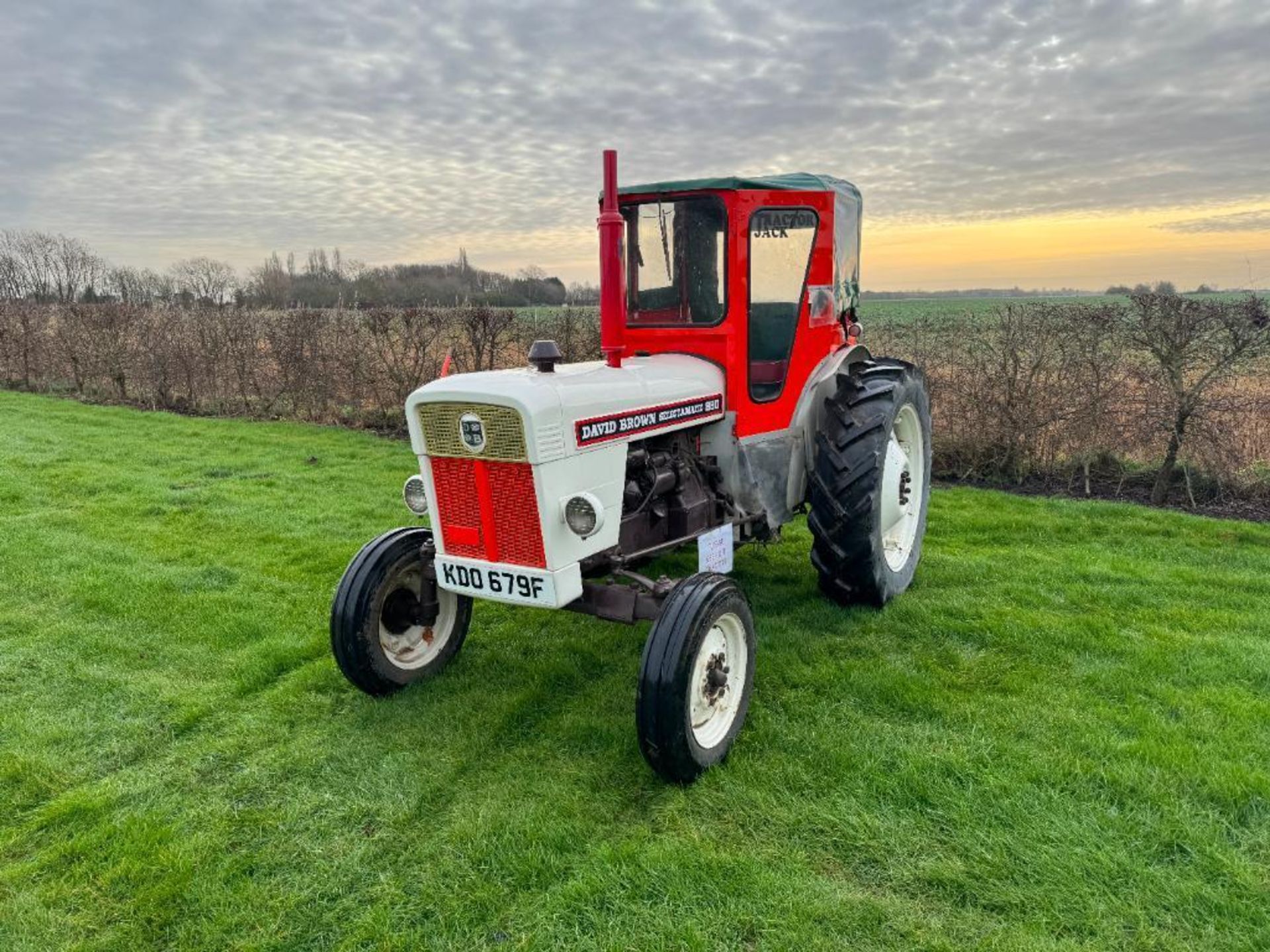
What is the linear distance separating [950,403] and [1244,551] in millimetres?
2889

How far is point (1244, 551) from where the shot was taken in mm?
→ 5512

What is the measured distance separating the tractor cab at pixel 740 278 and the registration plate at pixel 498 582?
146 centimetres

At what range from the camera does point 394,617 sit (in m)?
3.78

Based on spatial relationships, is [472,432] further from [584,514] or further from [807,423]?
[807,423]

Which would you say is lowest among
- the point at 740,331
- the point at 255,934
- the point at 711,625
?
the point at 255,934

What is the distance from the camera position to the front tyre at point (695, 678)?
2838 millimetres

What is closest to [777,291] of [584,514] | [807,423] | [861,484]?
[807,423]

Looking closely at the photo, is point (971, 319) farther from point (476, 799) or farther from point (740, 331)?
point (476, 799)

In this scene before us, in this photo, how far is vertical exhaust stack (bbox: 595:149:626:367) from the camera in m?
3.31

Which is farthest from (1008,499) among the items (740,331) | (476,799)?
(476,799)

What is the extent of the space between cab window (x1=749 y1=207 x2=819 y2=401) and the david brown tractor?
0.01 metres

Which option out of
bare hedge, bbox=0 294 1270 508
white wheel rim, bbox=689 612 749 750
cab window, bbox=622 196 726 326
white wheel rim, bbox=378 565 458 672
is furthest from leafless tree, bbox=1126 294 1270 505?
white wheel rim, bbox=378 565 458 672

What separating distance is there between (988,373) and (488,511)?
604cm

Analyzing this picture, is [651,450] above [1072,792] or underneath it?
above
